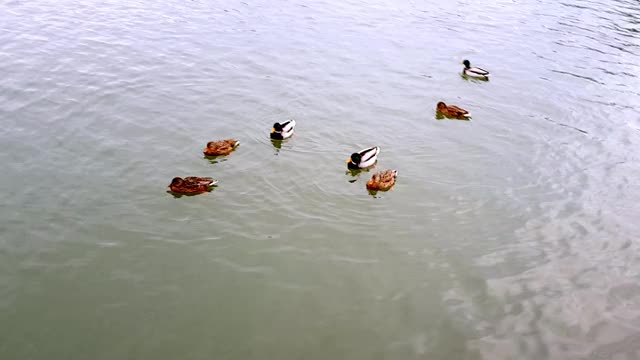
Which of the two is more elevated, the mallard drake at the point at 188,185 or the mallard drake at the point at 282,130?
the mallard drake at the point at 282,130

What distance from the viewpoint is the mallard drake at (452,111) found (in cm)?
1653

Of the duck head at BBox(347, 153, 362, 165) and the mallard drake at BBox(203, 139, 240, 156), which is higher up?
the duck head at BBox(347, 153, 362, 165)

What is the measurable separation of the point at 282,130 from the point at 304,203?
2.89m

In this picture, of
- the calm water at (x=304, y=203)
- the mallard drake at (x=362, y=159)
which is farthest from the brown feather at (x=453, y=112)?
the mallard drake at (x=362, y=159)

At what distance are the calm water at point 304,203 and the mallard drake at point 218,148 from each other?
0.85 ft

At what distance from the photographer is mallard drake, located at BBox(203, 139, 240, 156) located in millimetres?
13180

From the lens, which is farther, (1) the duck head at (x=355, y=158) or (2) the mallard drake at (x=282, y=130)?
(2) the mallard drake at (x=282, y=130)

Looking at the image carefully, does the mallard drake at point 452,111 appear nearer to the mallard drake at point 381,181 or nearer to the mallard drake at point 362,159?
the mallard drake at point 362,159

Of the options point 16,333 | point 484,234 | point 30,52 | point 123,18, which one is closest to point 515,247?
point 484,234

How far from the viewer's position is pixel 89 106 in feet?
50.0

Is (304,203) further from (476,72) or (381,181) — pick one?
(476,72)

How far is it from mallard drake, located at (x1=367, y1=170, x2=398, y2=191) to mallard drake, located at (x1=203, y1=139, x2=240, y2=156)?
3.65 m

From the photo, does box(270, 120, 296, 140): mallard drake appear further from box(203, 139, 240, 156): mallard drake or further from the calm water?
box(203, 139, 240, 156): mallard drake

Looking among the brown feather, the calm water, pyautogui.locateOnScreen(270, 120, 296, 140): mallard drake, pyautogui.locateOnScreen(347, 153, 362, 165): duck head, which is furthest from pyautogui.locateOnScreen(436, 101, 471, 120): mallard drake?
pyautogui.locateOnScreen(270, 120, 296, 140): mallard drake
